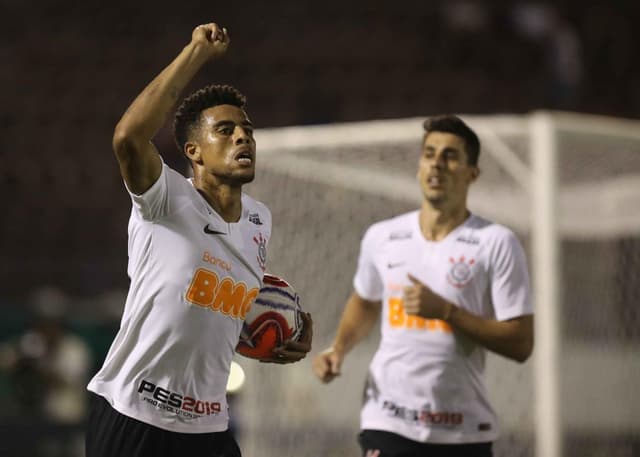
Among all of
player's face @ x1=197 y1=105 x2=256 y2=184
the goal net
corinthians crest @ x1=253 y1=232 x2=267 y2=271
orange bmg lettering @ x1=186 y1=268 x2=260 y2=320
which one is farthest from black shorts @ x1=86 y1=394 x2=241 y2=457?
the goal net

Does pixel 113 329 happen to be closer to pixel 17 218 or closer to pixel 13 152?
pixel 17 218

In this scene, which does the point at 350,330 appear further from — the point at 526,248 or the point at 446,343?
the point at 526,248

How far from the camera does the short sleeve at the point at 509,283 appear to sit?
176 inches

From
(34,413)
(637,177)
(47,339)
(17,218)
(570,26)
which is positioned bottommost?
(34,413)

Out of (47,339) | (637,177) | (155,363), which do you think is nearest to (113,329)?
(47,339)

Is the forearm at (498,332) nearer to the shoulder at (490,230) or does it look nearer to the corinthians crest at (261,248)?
the shoulder at (490,230)

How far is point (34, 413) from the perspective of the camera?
376 inches

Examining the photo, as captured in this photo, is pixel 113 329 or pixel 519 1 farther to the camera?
pixel 519 1

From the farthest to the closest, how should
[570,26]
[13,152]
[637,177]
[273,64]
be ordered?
[570,26]
[273,64]
[13,152]
[637,177]

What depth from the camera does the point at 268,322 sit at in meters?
3.75

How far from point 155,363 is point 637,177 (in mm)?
4008

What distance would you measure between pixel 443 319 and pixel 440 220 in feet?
1.87

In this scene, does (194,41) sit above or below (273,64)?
below

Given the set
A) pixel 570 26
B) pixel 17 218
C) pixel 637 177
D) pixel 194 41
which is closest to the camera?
pixel 194 41
